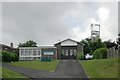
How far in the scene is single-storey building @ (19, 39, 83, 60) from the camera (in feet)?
232

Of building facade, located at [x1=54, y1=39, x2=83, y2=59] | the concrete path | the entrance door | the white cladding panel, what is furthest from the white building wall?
the concrete path

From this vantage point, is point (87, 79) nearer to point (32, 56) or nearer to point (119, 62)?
point (119, 62)

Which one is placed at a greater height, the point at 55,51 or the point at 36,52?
the point at 55,51

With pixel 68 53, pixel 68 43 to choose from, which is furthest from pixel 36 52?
pixel 68 43

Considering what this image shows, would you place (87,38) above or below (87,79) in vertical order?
above

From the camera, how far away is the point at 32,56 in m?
70.4

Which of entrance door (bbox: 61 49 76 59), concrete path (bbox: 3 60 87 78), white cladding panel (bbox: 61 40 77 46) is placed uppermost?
white cladding panel (bbox: 61 40 77 46)

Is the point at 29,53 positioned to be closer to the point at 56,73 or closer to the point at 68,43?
the point at 68,43

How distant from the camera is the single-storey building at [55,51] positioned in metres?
70.7

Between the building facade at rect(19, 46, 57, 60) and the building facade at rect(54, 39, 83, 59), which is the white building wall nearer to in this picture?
the building facade at rect(19, 46, 57, 60)

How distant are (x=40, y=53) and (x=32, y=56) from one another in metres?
2.07

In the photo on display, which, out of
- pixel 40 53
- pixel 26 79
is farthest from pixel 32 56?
pixel 26 79

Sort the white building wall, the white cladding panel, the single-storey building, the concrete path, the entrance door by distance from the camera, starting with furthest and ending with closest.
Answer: the white cladding panel < the entrance door < the single-storey building < the white building wall < the concrete path

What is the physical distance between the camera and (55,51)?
2820 inches
